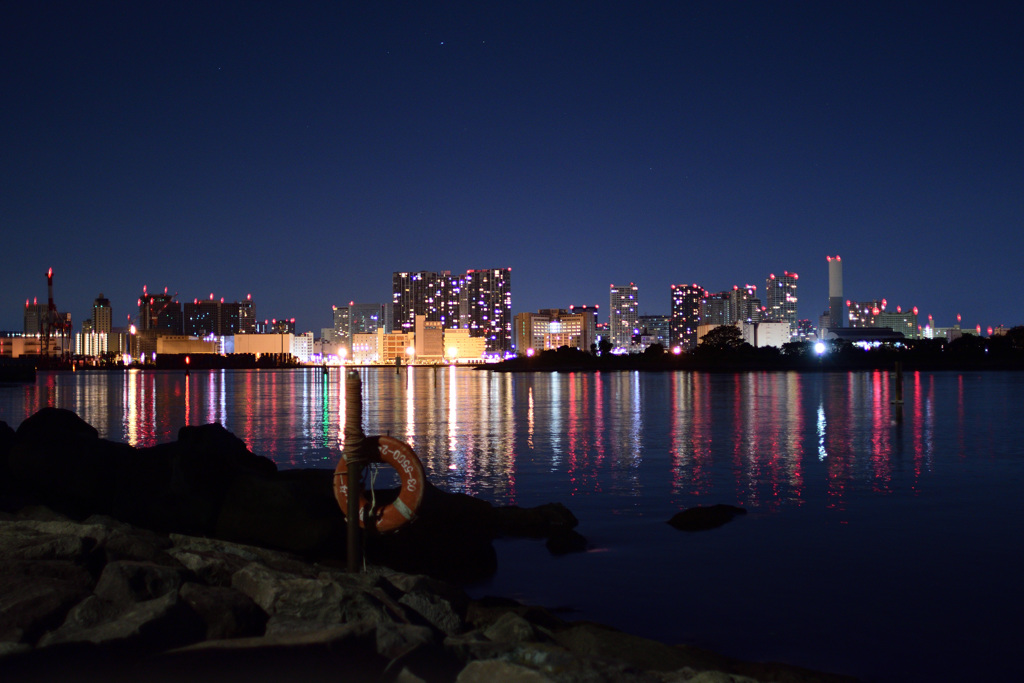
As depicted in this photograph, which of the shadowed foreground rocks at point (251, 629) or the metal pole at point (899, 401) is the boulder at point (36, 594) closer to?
the shadowed foreground rocks at point (251, 629)

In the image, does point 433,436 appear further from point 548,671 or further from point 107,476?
point 548,671

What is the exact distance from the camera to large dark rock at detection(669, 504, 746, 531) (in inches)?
448

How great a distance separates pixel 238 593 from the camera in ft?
18.9

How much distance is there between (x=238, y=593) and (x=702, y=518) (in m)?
7.35

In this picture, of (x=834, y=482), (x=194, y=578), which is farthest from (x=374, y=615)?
(x=834, y=482)

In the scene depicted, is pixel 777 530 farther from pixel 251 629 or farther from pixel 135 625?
pixel 135 625

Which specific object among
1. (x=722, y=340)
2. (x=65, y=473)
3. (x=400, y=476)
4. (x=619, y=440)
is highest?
(x=722, y=340)

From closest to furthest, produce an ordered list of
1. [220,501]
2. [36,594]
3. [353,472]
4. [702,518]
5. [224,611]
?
1. [36,594]
2. [224,611]
3. [353,472]
4. [220,501]
5. [702,518]

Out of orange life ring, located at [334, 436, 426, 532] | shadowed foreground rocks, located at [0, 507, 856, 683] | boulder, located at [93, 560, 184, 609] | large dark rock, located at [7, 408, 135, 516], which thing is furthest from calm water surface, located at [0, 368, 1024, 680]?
large dark rock, located at [7, 408, 135, 516]

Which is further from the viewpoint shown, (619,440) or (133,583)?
(619,440)

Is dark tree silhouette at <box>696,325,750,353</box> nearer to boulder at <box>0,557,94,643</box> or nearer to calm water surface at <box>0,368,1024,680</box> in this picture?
calm water surface at <box>0,368,1024,680</box>

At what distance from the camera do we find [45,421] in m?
10.5

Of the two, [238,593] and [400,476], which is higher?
[400,476]

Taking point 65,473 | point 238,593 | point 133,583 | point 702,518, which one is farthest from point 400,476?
point 702,518
